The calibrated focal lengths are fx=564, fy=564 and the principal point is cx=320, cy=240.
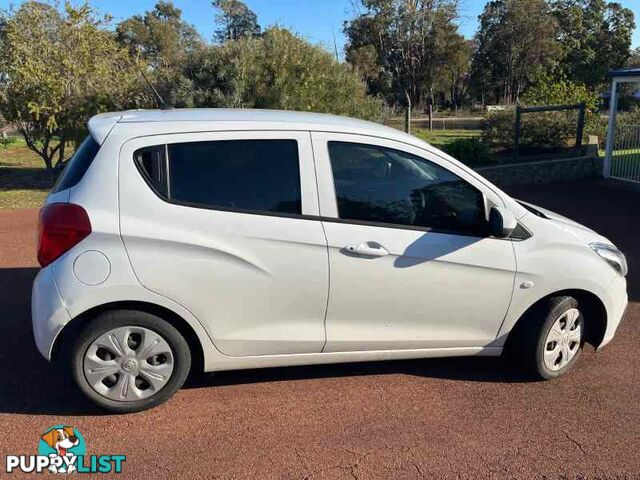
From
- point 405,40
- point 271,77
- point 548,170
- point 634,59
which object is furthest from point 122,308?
point 634,59

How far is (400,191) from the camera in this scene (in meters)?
3.59

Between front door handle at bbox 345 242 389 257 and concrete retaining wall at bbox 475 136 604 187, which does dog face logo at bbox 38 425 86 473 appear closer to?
front door handle at bbox 345 242 389 257

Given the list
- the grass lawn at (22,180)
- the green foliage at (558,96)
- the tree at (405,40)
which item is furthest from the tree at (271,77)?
the tree at (405,40)

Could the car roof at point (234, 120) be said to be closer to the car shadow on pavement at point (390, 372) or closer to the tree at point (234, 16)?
the car shadow on pavement at point (390, 372)

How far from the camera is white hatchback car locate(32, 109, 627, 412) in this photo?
317cm

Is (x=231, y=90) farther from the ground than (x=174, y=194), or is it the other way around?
(x=231, y=90)

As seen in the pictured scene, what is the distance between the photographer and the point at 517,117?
1319 centimetres

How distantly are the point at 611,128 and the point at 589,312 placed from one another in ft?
34.4

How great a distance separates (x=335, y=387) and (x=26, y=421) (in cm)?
188

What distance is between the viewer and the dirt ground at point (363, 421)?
3.00 meters

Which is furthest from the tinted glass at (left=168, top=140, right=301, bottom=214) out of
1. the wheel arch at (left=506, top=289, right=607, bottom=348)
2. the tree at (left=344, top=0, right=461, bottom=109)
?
the tree at (left=344, top=0, right=461, bottom=109)

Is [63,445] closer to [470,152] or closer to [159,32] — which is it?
[470,152]

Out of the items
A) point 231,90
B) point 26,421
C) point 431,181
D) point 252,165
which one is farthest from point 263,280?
point 231,90

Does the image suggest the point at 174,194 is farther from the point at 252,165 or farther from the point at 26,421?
the point at 26,421
